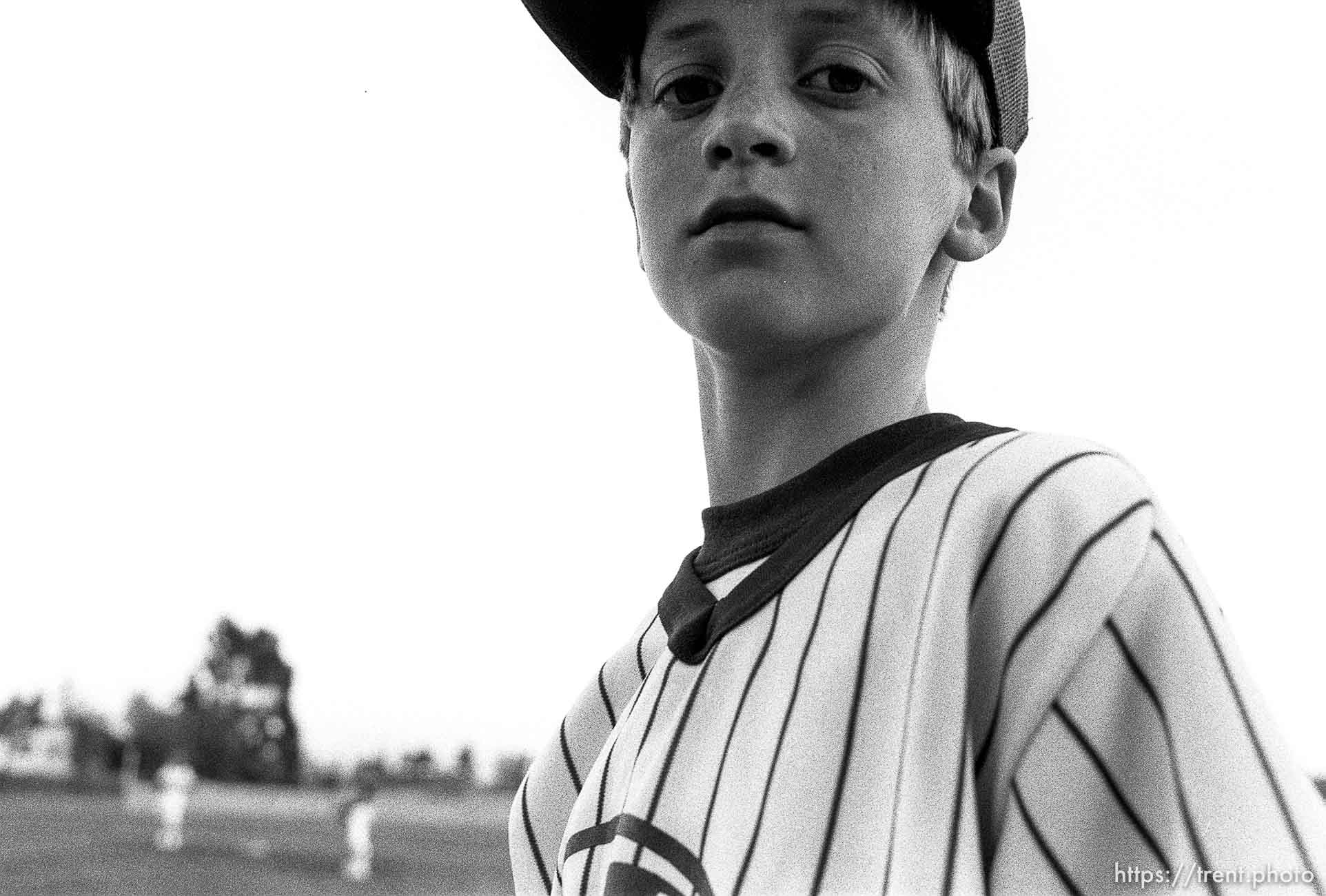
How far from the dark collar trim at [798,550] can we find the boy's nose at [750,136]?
0.75ft

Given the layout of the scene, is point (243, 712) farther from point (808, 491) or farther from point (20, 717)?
point (808, 491)

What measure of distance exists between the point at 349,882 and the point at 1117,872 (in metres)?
18.8

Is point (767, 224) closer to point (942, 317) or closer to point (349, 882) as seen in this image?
point (942, 317)

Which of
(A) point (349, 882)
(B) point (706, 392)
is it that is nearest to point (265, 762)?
(A) point (349, 882)

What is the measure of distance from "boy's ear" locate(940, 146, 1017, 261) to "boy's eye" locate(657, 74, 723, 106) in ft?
0.71

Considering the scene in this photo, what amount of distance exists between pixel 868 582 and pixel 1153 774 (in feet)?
0.70

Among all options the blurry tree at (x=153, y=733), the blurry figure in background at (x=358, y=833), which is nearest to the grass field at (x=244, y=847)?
the blurry figure in background at (x=358, y=833)

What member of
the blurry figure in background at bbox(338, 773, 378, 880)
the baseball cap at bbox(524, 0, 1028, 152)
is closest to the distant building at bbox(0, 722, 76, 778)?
the blurry figure in background at bbox(338, 773, 378, 880)

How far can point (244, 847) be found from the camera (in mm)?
21906

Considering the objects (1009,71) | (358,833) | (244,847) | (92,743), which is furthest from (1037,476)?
(92,743)

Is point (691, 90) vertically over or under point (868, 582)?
over

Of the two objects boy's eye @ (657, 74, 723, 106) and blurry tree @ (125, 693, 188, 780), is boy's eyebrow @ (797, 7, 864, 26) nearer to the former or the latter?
boy's eye @ (657, 74, 723, 106)

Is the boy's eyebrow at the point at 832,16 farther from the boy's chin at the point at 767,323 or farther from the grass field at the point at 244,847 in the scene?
Answer: the grass field at the point at 244,847

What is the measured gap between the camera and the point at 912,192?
3.80 feet
